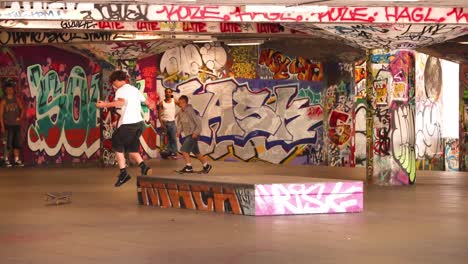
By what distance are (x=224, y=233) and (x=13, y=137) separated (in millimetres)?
20182

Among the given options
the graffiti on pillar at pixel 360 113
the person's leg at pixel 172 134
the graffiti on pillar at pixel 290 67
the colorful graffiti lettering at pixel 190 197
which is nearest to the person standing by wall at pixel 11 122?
the person's leg at pixel 172 134

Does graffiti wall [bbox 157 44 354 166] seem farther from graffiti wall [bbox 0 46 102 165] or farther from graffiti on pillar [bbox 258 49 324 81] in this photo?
graffiti wall [bbox 0 46 102 165]

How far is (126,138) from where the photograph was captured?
60.7ft

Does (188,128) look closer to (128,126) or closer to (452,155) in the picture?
(128,126)

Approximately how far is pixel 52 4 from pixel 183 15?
238 cm

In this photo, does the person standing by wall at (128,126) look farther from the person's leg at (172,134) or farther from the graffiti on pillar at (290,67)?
the graffiti on pillar at (290,67)

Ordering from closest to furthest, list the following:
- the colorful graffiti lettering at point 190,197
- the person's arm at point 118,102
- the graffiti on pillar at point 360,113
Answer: the colorful graffiti lettering at point 190,197, the person's arm at point 118,102, the graffiti on pillar at point 360,113

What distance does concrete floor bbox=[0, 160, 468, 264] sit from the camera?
10672 millimetres

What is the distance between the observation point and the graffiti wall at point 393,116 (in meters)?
22.3

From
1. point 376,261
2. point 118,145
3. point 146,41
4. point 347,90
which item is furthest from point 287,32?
point 376,261

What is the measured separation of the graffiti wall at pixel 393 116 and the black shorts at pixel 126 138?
236 inches

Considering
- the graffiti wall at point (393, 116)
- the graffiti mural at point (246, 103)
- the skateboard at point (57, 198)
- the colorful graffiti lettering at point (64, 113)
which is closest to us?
the skateboard at point (57, 198)

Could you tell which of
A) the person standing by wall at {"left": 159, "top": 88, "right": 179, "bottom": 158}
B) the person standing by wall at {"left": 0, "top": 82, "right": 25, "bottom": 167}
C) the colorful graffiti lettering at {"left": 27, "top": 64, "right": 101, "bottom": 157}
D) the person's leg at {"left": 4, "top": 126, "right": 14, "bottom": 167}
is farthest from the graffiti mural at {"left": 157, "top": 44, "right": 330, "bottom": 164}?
the person's leg at {"left": 4, "top": 126, "right": 14, "bottom": 167}

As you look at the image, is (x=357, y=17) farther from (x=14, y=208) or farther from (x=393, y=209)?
(x=14, y=208)
